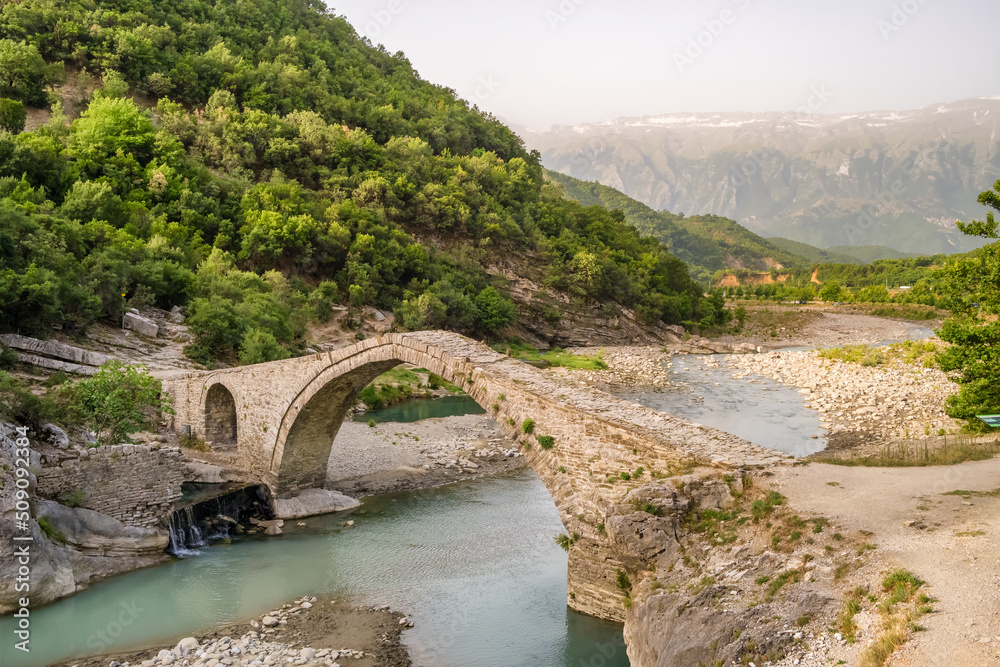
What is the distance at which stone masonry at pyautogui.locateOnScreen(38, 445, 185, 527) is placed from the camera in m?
10.1

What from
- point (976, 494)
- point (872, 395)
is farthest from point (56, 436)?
point (872, 395)

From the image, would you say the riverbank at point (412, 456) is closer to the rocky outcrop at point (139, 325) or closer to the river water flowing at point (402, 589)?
the river water flowing at point (402, 589)

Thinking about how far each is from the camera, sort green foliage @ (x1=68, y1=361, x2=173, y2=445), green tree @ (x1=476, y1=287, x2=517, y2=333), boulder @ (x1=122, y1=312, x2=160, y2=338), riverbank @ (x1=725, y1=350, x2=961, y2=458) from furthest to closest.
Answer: green tree @ (x1=476, y1=287, x2=517, y2=333)
boulder @ (x1=122, y1=312, x2=160, y2=338)
riverbank @ (x1=725, y1=350, x2=961, y2=458)
green foliage @ (x1=68, y1=361, x2=173, y2=445)

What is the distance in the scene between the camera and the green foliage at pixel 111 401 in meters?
12.2

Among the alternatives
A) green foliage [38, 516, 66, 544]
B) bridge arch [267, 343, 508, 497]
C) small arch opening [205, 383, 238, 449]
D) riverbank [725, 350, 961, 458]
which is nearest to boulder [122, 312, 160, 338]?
small arch opening [205, 383, 238, 449]

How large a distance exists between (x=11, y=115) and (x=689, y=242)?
351ft

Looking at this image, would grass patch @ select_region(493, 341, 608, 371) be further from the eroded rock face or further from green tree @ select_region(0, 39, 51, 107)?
green tree @ select_region(0, 39, 51, 107)

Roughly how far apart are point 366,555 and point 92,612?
429 centimetres

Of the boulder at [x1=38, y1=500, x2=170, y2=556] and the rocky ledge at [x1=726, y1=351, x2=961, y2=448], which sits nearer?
the boulder at [x1=38, y1=500, x2=170, y2=556]

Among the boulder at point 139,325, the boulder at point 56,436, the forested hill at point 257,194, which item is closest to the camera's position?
the boulder at point 56,436

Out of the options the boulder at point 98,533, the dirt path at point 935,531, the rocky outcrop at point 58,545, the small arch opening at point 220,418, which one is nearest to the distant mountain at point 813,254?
the small arch opening at point 220,418

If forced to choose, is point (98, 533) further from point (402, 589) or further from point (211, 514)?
point (402, 589)

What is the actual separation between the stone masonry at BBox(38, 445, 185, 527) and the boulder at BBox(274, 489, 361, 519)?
2.65 meters

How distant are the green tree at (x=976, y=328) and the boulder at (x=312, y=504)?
11.8 metres
